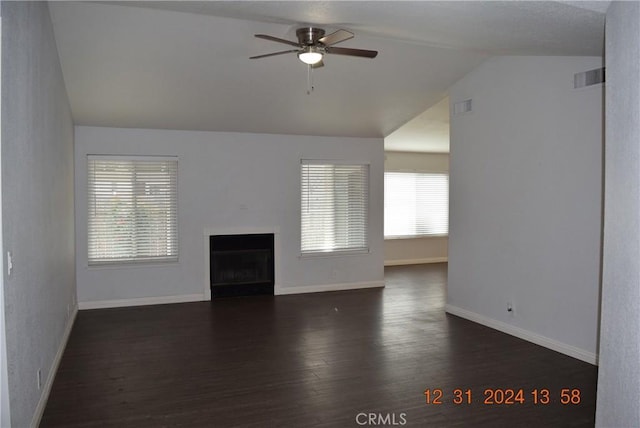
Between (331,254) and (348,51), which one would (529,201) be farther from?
(331,254)

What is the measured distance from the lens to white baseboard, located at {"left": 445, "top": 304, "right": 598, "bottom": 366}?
4.38 metres

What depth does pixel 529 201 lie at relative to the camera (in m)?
5.01

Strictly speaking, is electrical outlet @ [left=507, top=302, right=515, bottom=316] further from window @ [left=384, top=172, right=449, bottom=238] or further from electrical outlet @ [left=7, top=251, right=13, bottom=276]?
window @ [left=384, top=172, right=449, bottom=238]

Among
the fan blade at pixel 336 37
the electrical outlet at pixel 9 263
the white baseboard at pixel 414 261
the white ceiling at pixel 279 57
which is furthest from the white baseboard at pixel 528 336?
the electrical outlet at pixel 9 263

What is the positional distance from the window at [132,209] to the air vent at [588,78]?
5027 mm

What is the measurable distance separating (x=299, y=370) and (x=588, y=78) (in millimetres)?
3708

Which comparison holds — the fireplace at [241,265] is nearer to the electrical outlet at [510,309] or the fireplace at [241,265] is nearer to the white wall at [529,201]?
the white wall at [529,201]

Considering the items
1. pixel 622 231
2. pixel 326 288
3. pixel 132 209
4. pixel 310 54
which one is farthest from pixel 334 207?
pixel 622 231

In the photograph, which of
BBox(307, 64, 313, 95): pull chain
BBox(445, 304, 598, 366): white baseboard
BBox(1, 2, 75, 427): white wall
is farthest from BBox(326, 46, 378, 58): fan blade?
BBox(445, 304, 598, 366): white baseboard

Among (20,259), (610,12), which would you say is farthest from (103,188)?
(610,12)

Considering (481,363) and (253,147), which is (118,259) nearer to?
(253,147)

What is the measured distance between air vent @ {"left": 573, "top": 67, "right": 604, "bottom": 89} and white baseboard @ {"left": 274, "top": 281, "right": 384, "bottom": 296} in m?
4.38

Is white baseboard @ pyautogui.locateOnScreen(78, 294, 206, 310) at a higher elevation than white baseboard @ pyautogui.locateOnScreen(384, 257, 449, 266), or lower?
lower

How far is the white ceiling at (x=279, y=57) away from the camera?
124 inches
